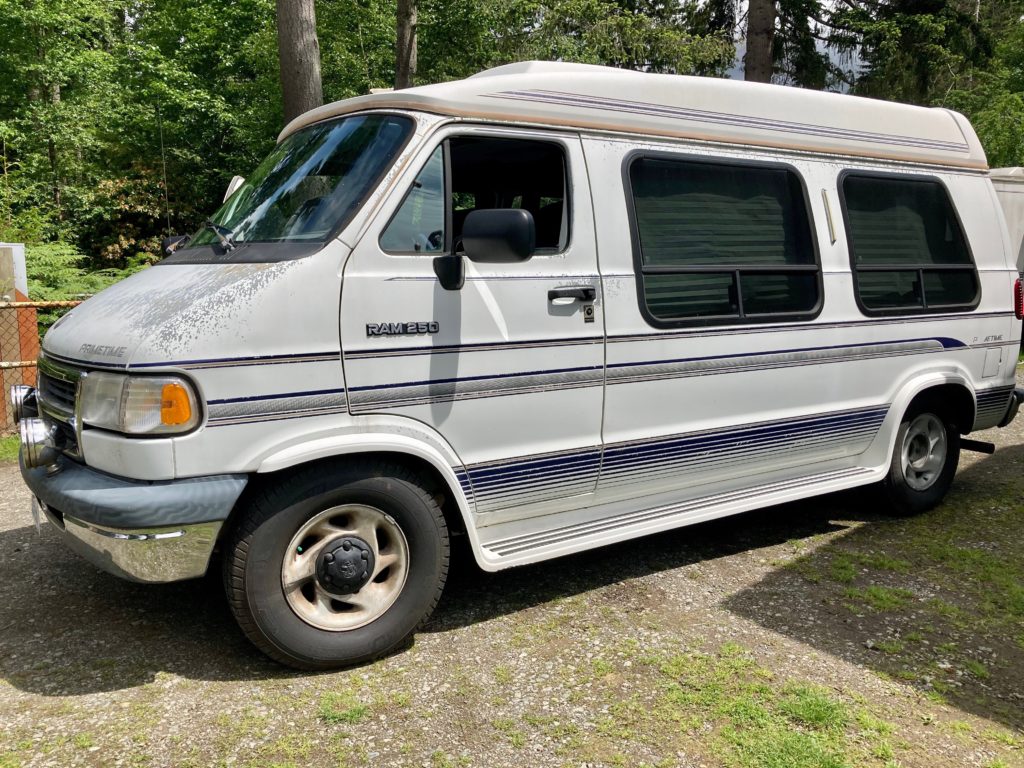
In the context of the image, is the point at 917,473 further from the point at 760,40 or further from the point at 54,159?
the point at 54,159

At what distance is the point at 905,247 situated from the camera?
18.6ft

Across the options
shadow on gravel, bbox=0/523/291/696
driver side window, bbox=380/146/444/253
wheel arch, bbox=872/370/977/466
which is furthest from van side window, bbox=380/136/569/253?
wheel arch, bbox=872/370/977/466

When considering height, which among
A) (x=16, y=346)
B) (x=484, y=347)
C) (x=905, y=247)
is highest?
(x=905, y=247)

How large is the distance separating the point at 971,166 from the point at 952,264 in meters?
0.79

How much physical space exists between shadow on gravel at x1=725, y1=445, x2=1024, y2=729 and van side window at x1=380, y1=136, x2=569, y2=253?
7.34ft

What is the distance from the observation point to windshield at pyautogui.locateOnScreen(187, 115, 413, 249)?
3748 mm

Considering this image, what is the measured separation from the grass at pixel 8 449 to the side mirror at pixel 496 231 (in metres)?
5.71

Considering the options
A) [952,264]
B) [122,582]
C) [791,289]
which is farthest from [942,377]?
[122,582]

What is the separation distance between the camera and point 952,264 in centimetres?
591

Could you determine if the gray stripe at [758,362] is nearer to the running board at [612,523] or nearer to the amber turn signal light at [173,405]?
the running board at [612,523]

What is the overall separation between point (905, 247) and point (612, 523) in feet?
9.53

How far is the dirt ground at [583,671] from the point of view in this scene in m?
3.19

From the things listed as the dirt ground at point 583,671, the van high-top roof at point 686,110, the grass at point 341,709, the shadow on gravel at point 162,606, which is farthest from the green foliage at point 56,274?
the grass at point 341,709

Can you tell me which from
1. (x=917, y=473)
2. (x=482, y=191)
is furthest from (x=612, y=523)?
(x=917, y=473)
